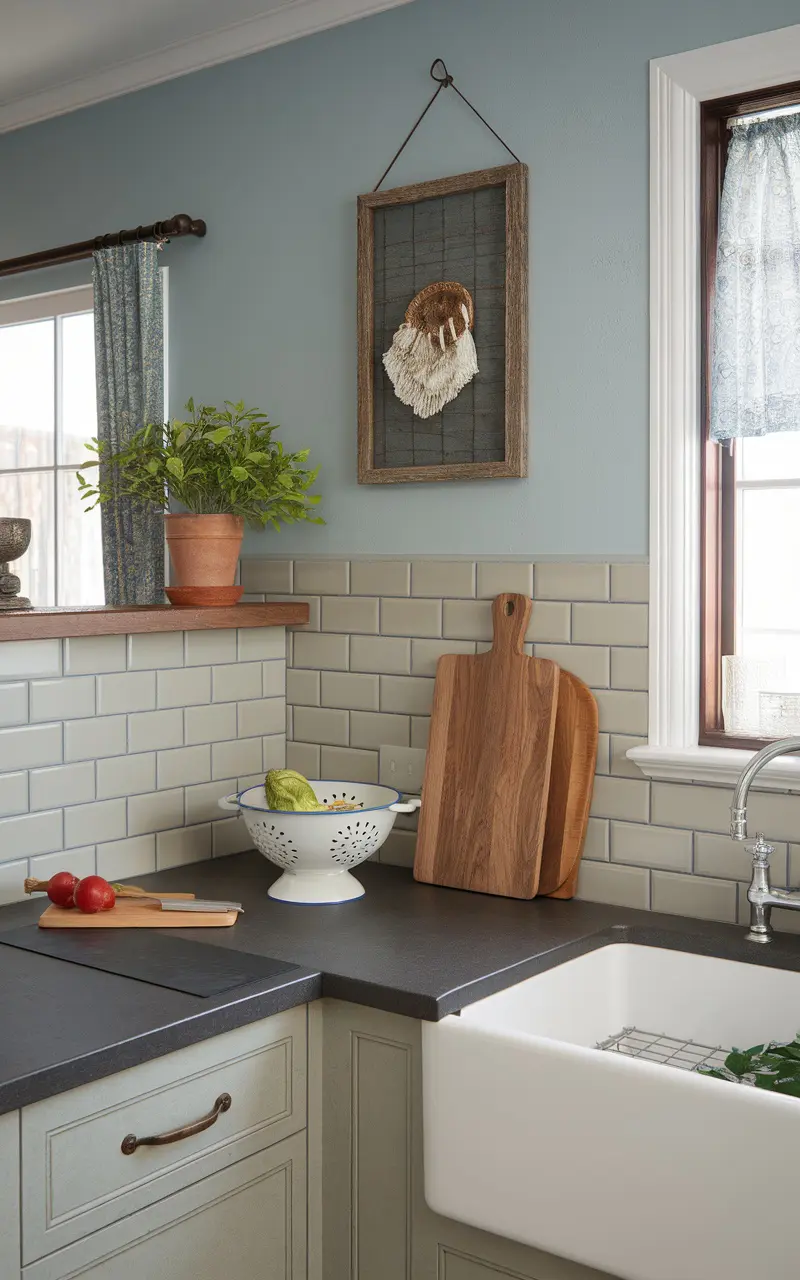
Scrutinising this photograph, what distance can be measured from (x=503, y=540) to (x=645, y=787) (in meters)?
0.51

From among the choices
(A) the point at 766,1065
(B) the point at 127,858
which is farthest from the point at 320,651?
(A) the point at 766,1065

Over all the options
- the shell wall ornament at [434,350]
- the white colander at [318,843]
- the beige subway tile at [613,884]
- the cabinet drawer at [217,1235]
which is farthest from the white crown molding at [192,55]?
the cabinet drawer at [217,1235]

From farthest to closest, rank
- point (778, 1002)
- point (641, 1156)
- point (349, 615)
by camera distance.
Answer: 1. point (349, 615)
2. point (778, 1002)
3. point (641, 1156)

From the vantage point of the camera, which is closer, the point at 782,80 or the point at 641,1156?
the point at 641,1156

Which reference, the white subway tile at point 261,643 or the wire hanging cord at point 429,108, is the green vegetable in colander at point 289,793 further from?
the wire hanging cord at point 429,108

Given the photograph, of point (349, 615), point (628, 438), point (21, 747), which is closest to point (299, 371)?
point (349, 615)

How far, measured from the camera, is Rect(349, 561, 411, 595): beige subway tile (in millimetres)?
2402

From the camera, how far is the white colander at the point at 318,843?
2041 millimetres

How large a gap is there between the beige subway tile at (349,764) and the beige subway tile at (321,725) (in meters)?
0.02

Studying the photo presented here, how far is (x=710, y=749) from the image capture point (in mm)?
2055

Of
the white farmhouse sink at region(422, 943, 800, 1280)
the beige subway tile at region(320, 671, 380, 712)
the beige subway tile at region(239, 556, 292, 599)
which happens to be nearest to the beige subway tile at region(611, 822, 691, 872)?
the white farmhouse sink at region(422, 943, 800, 1280)

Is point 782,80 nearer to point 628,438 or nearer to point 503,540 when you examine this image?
point 628,438

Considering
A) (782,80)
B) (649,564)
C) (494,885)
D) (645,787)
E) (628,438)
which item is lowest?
(494,885)

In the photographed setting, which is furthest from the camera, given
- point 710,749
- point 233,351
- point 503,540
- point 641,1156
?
point 233,351
